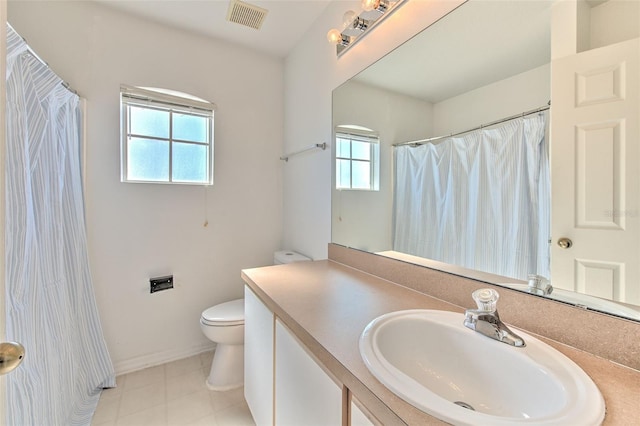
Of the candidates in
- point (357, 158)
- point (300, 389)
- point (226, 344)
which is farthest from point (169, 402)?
point (357, 158)

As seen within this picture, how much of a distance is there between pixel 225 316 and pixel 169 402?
1.83ft

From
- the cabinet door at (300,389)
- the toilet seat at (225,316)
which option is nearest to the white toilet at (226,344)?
the toilet seat at (225,316)

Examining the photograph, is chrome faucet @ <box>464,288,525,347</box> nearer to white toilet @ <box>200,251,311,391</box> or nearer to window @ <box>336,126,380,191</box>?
window @ <box>336,126,380,191</box>

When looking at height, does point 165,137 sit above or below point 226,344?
above

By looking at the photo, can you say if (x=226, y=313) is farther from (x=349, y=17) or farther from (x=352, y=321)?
(x=349, y=17)

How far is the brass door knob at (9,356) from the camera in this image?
0.43 meters

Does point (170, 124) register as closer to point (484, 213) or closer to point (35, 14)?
point (35, 14)

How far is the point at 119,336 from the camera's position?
5.91ft

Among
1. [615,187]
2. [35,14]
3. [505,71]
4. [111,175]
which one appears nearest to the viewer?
[615,187]

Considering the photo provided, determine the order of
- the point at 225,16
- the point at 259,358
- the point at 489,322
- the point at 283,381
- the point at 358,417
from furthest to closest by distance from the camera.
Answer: the point at 225,16, the point at 259,358, the point at 283,381, the point at 489,322, the point at 358,417

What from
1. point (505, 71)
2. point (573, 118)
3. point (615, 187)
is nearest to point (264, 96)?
point (505, 71)

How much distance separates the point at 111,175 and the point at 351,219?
5.35 feet

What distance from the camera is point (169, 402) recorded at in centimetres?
156

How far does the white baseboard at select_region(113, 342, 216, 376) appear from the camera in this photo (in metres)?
1.80
